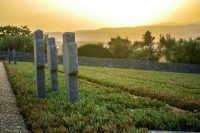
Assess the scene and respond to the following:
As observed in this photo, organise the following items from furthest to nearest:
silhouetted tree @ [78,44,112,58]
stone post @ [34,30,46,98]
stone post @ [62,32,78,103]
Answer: silhouetted tree @ [78,44,112,58]
stone post @ [34,30,46,98]
stone post @ [62,32,78,103]

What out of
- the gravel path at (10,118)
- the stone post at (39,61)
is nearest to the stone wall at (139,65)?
the stone post at (39,61)

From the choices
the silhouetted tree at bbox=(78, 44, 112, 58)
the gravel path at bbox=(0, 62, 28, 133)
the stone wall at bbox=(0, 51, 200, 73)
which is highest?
the gravel path at bbox=(0, 62, 28, 133)

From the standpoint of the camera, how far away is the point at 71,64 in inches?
441

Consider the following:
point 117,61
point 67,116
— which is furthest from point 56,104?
point 117,61

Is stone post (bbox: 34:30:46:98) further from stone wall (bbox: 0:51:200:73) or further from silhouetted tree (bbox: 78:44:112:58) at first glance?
silhouetted tree (bbox: 78:44:112:58)

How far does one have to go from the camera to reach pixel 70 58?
36.7 ft

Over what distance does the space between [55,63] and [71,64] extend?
3520mm

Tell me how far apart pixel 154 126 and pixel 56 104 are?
3.40 m

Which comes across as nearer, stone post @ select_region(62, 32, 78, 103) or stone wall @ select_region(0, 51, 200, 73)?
stone post @ select_region(62, 32, 78, 103)

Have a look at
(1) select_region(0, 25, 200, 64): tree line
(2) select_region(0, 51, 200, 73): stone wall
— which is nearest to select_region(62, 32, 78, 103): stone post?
(2) select_region(0, 51, 200, 73): stone wall

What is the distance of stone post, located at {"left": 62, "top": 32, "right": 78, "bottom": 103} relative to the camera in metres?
11.2

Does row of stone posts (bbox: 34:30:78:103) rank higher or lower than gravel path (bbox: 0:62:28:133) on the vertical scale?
higher

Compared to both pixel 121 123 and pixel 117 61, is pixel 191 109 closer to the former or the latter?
pixel 121 123

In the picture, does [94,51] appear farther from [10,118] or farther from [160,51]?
[10,118]
